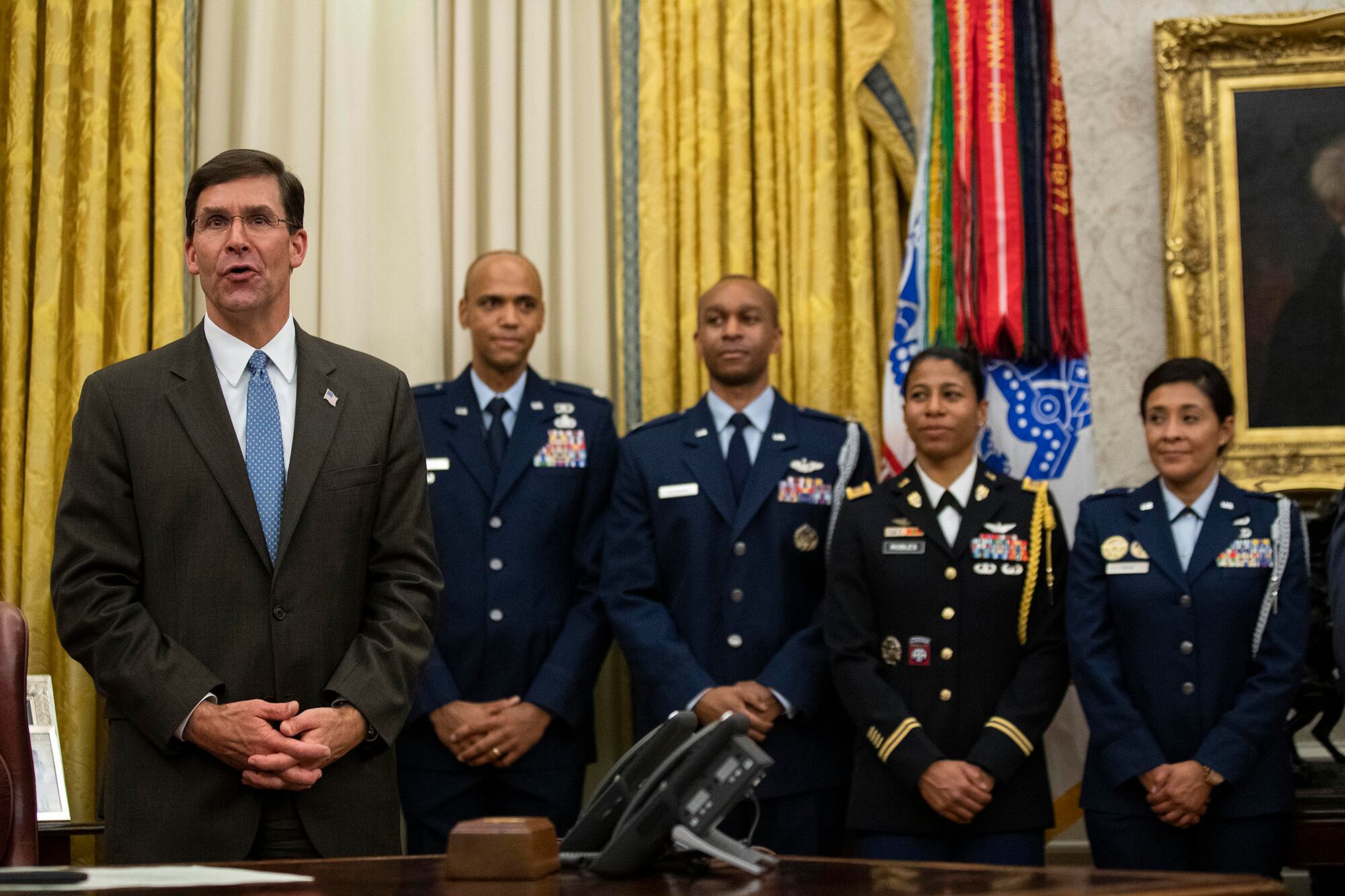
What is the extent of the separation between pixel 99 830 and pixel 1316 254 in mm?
3464

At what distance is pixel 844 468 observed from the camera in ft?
12.1

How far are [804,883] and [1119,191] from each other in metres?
3.28

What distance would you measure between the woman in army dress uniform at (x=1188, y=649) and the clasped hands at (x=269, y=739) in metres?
1.77

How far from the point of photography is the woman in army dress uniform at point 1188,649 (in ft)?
10.1

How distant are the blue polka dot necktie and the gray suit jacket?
0.03 metres

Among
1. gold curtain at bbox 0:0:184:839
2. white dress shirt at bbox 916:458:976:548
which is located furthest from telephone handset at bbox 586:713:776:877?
gold curtain at bbox 0:0:184:839

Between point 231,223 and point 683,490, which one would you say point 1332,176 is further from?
point 231,223

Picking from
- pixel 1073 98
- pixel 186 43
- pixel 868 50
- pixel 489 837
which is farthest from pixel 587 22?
pixel 489 837

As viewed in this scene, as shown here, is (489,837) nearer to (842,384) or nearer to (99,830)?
(99,830)

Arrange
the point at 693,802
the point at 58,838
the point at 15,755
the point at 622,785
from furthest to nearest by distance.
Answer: the point at 58,838 → the point at 15,755 → the point at 622,785 → the point at 693,802

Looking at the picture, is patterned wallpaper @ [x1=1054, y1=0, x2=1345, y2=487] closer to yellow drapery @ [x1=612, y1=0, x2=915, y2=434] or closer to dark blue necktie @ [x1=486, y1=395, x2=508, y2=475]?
yellow drapery @ [x1=612, y1=0, x2=915, y2=434]

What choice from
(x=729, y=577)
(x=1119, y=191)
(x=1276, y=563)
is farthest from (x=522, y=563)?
(x=1119, y=191)

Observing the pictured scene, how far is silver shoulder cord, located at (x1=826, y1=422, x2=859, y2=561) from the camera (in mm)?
3650

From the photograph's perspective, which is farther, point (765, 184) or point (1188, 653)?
point (765, 184)
